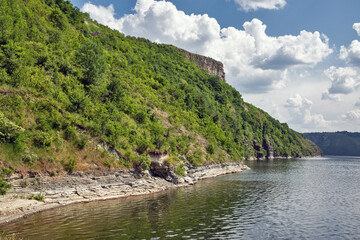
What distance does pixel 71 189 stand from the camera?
1251 inches

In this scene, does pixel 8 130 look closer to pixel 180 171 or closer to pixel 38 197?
pixel 38 197

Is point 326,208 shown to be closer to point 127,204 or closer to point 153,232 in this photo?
point 153,232

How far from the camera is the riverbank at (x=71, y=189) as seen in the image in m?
25.3

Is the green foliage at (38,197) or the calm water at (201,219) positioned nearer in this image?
the calm water at (201,219)

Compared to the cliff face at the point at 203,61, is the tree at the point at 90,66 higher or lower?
lower

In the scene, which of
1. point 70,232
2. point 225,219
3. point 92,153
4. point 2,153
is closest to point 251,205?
point 225,219

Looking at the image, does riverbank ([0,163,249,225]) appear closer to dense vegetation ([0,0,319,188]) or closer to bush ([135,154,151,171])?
bush ([135,154,151,171])

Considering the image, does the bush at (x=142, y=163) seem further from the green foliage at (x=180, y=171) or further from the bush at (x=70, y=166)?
the bush at (x=70, y=166)

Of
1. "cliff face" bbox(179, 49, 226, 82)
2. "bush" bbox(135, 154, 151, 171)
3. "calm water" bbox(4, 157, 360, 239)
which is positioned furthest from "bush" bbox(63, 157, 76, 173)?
"cliff face" bbox(179, 49, 226, 82)

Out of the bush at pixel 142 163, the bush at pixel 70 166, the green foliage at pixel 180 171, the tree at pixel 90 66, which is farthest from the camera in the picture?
the tree at pixel 90 66

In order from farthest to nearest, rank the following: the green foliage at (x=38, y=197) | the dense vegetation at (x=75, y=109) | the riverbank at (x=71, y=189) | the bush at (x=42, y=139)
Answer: the dense vegetation at (x=75, y=109), the bush at (x=42, y=139), the green foliage at (x=38, y=197), the riverbank at (x=71, y=189)

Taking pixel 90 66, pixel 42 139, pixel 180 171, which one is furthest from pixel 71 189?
pixel 90 66

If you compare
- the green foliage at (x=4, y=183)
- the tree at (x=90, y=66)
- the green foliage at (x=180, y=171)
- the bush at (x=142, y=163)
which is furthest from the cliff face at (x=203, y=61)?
the green foliage at (x=4, y=183)

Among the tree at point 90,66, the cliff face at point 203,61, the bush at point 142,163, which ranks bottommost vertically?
the bush at point 142,163
